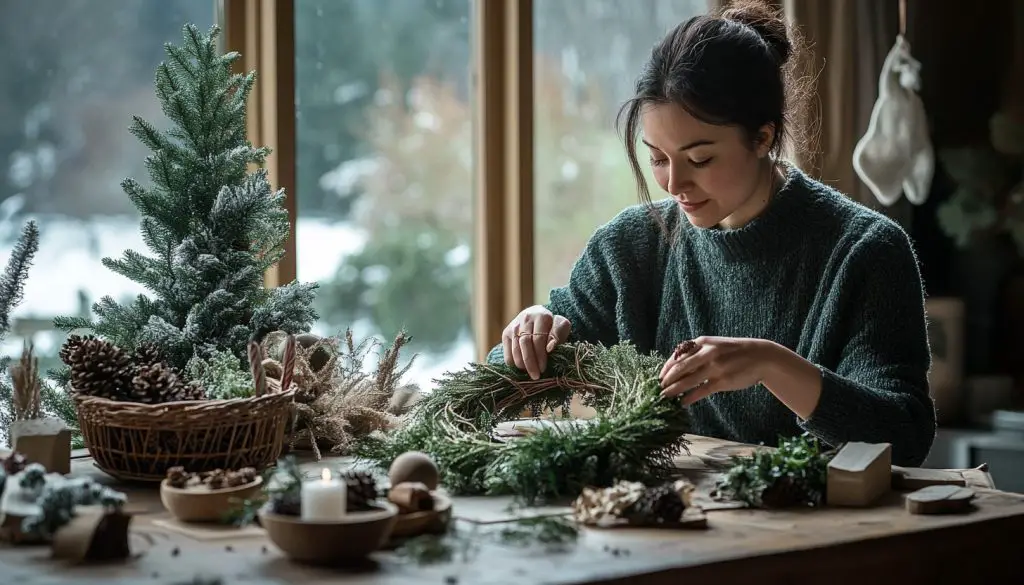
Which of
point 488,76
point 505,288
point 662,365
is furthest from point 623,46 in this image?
point 662,365

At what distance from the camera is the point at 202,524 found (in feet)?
4.65

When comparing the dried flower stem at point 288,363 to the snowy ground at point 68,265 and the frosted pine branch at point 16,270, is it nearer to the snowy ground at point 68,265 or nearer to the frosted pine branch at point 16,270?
the frosted pine branch at point 16,270

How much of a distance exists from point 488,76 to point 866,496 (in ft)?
6.81

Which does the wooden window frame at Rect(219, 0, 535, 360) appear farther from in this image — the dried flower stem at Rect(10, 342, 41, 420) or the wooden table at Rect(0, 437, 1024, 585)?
the wooden table at Rect(0, 437, 1024, 585)

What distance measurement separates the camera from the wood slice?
1.47 m

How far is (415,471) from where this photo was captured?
1.46 m

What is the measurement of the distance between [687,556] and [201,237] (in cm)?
116

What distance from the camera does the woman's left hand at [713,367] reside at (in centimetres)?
167

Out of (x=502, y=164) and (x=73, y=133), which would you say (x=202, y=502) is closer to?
(x=73, y=133)

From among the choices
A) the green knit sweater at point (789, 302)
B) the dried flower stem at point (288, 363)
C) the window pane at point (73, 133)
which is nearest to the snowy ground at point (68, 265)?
the window pane at point (73, 133)

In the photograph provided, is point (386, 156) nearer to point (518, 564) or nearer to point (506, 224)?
point (506, 224)

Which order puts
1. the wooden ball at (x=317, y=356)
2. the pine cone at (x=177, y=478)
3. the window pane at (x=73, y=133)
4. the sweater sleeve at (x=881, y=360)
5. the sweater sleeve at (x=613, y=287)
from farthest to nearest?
the window pane at (x=73, y=133), the sweater sleeve at (x=613, y=287), the wooden ball at (x=317, y=356), the sweater sleeve at (x=881, y=360), the pine cone at (x=177, y=478)

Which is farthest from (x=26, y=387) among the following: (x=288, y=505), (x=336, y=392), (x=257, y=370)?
(x=288, y=505)

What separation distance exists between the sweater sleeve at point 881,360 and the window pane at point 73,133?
5.04ft
